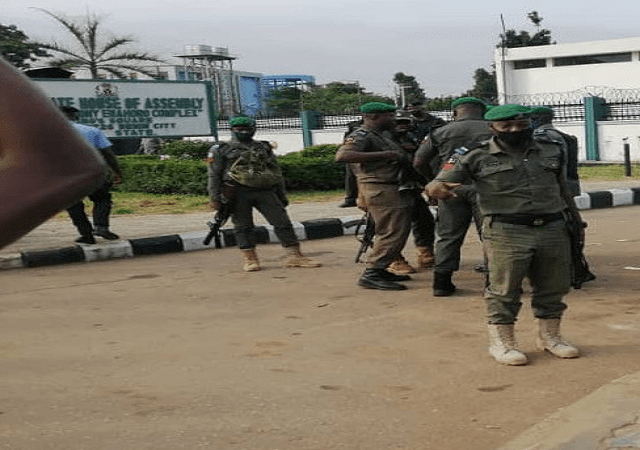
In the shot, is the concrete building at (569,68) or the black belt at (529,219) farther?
the concrete building at (569,68)

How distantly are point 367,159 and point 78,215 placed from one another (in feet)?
11.9

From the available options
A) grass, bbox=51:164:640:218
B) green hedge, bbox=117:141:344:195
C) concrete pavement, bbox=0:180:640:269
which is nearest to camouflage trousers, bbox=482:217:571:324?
concrete pavement, bbox=0:180:640:269

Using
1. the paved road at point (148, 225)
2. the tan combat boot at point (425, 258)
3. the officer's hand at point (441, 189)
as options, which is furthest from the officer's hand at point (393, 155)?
the paved road at point (148, 225)

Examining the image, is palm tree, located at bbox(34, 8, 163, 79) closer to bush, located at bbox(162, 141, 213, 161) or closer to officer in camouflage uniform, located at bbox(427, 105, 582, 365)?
bush, located at bbox(162, 141, 213, 161)

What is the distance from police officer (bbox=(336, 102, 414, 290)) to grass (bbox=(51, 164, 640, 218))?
19.2ft

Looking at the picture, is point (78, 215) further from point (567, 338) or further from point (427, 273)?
point (567, 338)

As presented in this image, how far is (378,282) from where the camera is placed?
576 centimetres

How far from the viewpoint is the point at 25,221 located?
2.43ft

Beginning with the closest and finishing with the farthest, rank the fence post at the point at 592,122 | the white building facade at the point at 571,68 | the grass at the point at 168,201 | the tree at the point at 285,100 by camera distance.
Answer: the grass at the point at 168,201
the fence post at the point at 592,122
the white building facade at the point at 571,68
the tree at the point at 285,100

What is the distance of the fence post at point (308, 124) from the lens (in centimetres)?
2406

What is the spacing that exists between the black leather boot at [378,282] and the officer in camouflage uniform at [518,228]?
1.84 m

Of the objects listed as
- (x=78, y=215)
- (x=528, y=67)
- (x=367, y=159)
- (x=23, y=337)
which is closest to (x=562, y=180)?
(x=367, y=159)

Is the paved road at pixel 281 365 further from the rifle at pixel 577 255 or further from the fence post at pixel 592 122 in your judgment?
the fence post at pixel 592 122

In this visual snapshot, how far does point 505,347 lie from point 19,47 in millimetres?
25070
